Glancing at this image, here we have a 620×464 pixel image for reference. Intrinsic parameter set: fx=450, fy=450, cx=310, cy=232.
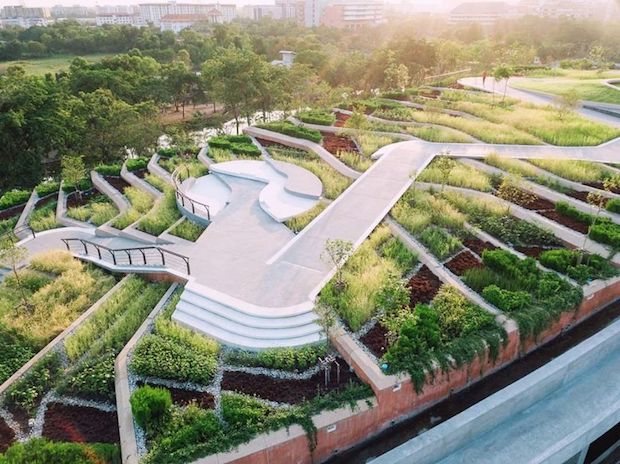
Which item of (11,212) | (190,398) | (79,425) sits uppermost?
(190,398)

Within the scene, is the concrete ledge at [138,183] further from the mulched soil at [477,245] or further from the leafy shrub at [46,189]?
the mulched soil at [477,245]

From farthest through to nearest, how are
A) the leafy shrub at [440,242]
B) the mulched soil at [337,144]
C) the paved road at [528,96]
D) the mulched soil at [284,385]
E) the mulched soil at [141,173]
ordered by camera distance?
the paved road at [528,96], the mulched soil at [337,144], the mulched soil at [141,173], the leafy shrub at [440,242], the mulched soil at [284,385]

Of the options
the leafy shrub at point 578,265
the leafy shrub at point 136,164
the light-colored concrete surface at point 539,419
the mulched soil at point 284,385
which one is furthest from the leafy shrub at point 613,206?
the leafy shrub at point 136,164

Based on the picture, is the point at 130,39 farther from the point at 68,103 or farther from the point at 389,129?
the point at 389,129

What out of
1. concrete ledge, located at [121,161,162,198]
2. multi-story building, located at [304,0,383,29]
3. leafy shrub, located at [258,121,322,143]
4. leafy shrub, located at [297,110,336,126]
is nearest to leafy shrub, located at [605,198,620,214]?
leafy shrub, located at [258,121,322,143]

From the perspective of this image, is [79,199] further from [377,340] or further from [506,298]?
[506,298]

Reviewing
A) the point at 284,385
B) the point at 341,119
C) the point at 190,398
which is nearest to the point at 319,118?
the point at 341,119
